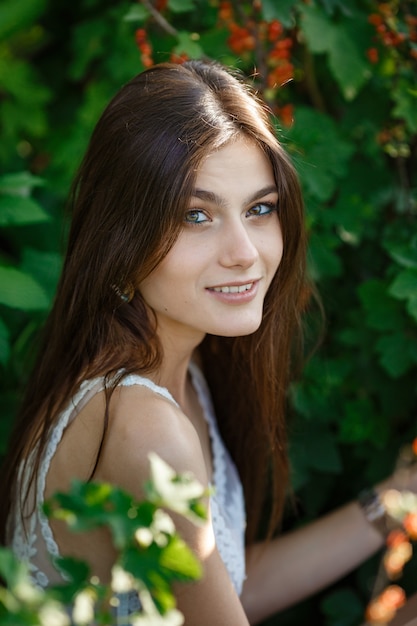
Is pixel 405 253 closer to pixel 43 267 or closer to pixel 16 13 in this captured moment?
pixel 43 267

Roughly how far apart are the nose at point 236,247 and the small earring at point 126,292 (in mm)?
185

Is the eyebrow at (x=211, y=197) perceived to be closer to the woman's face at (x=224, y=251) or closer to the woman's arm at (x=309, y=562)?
the woman's face at (x=224, y=251)

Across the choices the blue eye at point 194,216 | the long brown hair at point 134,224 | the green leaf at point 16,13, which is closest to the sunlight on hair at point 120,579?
the long brown hair at point 134,224

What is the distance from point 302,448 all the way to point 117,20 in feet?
4.57

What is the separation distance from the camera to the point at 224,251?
4.76 ft

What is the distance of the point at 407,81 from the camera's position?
2.00m

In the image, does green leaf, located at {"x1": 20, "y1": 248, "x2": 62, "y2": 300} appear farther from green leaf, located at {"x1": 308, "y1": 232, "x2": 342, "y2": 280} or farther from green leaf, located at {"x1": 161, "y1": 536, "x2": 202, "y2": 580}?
green leaf, located at {"x1": 161, "y1": 536, "x2": 202, "y2": 580}

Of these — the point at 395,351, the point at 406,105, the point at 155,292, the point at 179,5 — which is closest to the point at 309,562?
the point at 395,351

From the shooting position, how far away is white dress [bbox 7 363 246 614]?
60.1 inches

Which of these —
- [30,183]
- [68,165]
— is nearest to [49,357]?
[30,183]

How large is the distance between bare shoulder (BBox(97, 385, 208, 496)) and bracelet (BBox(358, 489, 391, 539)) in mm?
736

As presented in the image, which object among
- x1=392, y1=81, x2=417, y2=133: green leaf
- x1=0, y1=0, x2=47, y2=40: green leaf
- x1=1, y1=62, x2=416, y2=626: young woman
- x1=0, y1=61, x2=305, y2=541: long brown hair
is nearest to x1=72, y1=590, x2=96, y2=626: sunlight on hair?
x1=1, y1=62, x2=416, y2=626: young woman

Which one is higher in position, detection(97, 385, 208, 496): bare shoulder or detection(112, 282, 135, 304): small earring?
detection(112, 282, 135, 304): small earring

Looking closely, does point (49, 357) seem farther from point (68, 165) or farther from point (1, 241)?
point (1, 241)
